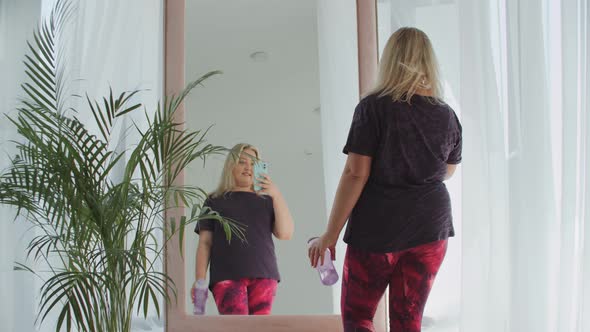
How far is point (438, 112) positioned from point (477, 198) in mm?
638

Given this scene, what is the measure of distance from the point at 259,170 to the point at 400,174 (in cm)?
98

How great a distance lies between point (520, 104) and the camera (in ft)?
7.20

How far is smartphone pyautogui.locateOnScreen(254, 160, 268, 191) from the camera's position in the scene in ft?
8.33

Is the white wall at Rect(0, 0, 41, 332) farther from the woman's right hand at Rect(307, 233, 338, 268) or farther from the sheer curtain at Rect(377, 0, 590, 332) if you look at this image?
the sheer curtain at Rect(377, 0, 590, 332)

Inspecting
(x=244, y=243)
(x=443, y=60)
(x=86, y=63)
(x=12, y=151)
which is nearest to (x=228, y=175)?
(x=244, y=243)

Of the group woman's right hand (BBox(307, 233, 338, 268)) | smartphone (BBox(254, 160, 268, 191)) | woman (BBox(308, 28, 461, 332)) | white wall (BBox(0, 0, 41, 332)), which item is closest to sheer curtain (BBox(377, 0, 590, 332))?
woman (BBox(308, 28, 461, 332))

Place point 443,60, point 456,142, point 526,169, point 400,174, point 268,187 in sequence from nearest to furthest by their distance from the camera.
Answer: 1. point 400,174
2. point 456,142
3. point 526,169
4. point 443,60
5. point 268,187

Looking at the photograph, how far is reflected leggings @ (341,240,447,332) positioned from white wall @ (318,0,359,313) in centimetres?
81

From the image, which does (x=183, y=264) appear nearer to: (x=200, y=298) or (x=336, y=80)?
(x=200, y=298)

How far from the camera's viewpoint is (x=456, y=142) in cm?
180

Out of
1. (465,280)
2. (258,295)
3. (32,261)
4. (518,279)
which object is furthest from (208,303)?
(518,279)

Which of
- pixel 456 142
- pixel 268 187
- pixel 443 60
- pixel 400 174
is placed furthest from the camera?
pixel 268 187

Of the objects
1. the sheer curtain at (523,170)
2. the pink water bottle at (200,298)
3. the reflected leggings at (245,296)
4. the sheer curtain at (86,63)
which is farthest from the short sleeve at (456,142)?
the sheer curtain at (86,63)

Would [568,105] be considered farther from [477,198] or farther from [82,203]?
[82,203]
